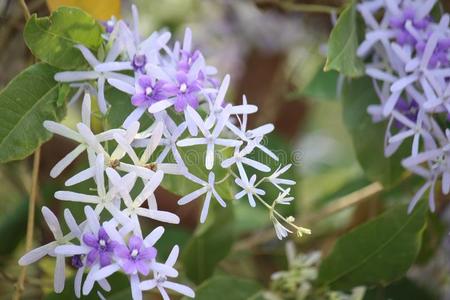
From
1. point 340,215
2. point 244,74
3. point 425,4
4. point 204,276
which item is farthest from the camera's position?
point 244,74

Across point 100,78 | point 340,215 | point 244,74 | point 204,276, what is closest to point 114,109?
point 100,78

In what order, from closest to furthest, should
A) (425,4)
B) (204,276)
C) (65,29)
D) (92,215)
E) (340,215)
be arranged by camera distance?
(92,215) → (65,29) → (425,4) → (204,276) → (340,215)

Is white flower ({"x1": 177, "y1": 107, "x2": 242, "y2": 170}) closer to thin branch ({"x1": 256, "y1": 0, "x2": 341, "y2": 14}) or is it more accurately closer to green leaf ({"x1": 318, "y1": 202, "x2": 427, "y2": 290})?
green leaf ({"x1": 318, "y1": 202, "x2": 427, "y2": 290})

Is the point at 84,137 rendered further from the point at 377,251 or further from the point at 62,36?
the point at 377,251

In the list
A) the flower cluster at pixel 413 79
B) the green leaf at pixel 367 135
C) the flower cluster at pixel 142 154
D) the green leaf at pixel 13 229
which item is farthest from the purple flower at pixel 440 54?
the green leaf at pixel 13 229

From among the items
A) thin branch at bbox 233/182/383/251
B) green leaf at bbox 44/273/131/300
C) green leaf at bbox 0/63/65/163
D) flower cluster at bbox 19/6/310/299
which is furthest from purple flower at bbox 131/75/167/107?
thin branch at bbox 233/182/383/251

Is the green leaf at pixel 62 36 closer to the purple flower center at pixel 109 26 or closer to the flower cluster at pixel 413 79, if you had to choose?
the purple flower center at pixel 109 26

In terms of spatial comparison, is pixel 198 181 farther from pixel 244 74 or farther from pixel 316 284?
pixel 244 74
